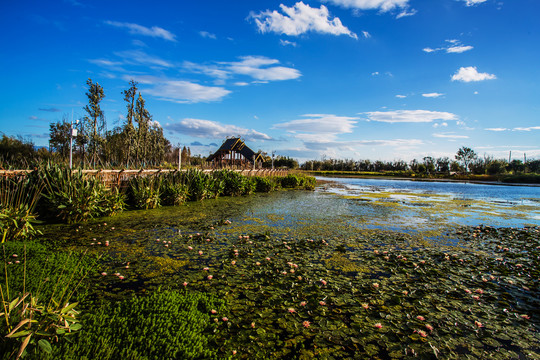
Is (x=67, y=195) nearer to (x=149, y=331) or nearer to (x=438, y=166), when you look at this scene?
(x=149, y=331)

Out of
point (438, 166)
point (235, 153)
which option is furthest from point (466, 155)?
point (235, 153)

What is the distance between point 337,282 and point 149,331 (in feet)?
7.48

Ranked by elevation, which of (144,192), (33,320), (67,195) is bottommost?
(33,320)

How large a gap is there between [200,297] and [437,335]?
2299 mm

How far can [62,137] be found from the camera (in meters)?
18.8

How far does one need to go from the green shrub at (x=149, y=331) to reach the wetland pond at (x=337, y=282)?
14 cm

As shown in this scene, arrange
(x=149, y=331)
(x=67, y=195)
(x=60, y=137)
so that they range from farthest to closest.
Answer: (x=60, y=137)
(x=67, y=195)
(x=149, y=331)

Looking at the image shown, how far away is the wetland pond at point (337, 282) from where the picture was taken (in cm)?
231

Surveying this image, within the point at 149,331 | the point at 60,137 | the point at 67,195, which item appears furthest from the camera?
the point at 60,137

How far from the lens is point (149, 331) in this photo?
6.88 ft

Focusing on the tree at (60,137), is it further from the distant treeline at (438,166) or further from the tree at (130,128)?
the distant treeline at (438,166)

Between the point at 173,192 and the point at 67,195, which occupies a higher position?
the point at 67,195

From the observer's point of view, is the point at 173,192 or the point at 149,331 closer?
the point at 149,331

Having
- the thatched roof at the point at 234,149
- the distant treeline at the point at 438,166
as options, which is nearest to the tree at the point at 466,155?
the distant treeline at the point at 438,166
